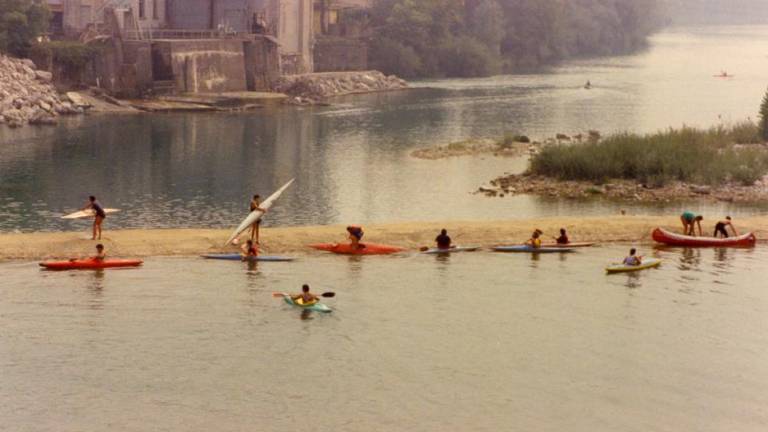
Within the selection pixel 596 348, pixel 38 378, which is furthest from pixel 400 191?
pixel 38 378

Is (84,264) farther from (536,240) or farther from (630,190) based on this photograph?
(630,190)

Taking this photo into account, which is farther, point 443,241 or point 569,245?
point 569,245

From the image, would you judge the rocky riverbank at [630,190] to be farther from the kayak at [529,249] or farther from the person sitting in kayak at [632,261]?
the person sitting in kayak at [632,261]

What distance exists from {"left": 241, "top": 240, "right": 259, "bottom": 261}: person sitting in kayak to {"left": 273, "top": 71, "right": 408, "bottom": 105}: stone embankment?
69777 millimetres

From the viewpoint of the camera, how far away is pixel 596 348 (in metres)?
42.0

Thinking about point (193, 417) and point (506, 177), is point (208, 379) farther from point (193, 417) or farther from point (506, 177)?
point (506, 177)

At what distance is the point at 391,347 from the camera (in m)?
41.5

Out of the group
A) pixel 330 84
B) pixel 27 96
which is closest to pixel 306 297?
pixel 27 96

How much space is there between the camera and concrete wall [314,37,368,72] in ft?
474

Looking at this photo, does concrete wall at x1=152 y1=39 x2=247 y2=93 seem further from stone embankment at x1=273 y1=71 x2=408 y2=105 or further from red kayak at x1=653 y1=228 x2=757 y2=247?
red kayak at x1=653 y1=228 x2=757 y2=247

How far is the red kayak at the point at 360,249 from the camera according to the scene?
173 feet

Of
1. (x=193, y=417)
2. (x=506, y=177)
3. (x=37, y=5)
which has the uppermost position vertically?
(x=37, y=5)

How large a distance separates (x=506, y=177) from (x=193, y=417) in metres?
40.3

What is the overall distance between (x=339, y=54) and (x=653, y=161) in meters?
79.4
